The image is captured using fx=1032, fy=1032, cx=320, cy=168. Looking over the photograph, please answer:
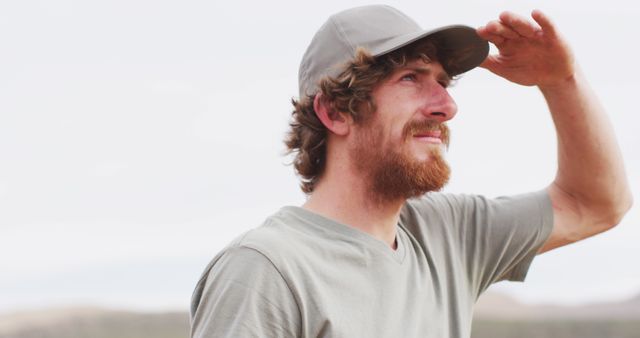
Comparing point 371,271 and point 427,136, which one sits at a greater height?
point 427,136

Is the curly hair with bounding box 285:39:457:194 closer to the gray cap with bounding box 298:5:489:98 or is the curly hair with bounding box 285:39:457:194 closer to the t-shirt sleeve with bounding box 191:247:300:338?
the gray cap with bounding box 298:5:489:98

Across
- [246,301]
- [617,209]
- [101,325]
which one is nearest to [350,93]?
[246,301]

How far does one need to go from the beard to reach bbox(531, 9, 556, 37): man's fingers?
1.70 feet

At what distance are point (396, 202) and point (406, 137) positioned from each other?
232 mm

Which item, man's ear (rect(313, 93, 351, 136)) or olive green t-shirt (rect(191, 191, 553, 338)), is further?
man's ear (rect(313, 93, 351, 136))

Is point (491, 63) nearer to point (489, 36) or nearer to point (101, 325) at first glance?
point (489, 36)

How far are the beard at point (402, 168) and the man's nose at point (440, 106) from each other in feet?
0.10

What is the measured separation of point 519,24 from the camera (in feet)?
11.9

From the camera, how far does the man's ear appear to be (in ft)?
12.2

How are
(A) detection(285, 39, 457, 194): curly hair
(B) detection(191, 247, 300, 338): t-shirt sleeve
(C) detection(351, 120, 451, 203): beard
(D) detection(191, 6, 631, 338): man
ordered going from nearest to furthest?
(B) detection(191, 247, 300, 338): t-shirt sleeve < (D) detection(191, 6, 631, 338): man < (C) detection(351, 120, 451, 203): beard < (A) detection(285, 39, 457, 194): curly hair

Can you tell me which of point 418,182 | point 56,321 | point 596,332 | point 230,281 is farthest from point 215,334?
point 596,332

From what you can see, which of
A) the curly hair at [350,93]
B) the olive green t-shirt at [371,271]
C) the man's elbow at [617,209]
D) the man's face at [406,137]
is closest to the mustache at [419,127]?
the man's face at [406,137]

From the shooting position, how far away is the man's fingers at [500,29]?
3682 mm

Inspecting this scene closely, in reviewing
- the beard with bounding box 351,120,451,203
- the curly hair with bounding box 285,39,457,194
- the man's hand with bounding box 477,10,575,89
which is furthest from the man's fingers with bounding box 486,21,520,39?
the beard with bounding box 351,120,451,203
